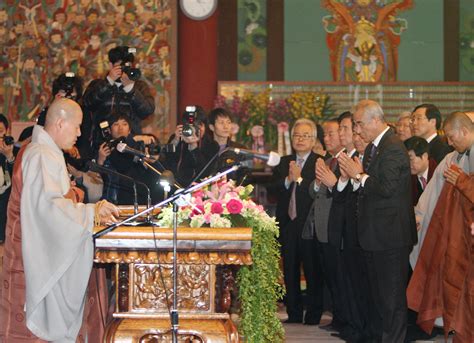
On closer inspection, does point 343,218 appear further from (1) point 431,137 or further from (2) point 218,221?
(2) point 218,221

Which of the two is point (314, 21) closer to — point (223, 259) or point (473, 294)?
point (473, 294)

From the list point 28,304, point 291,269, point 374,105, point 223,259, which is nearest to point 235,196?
point 223,259

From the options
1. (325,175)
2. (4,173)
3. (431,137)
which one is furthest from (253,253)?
(4,173)

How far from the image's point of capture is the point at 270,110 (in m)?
10.9

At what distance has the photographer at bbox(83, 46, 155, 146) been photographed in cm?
714

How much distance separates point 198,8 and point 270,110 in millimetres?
1629

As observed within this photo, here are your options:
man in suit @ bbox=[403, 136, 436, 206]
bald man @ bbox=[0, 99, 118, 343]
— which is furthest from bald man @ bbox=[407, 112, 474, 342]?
bald man @ bbox=[0, 99, 118, 343]

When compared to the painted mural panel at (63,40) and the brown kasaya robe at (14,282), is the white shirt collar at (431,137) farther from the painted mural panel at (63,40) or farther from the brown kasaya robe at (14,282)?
the painted mural panel at (63,40)

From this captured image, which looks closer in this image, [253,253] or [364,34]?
[253,253]

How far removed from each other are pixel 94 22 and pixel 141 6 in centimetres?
59

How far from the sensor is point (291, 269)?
796 cm

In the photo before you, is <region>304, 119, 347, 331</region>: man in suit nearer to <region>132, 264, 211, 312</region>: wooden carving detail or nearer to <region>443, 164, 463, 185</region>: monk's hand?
<region>443, 164, 463, 185</region>: monk's hand

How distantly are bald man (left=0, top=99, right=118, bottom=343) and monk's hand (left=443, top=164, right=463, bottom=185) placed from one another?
2.28 m

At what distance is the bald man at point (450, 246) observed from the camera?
596 cm
